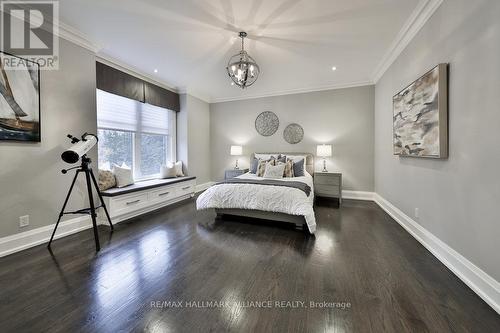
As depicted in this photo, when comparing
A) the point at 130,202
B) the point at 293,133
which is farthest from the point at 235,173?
the point at 130,202

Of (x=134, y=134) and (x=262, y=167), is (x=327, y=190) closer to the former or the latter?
(x=262, y=167)

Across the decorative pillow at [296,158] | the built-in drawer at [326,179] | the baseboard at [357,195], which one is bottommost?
the baseboard at [357,195]

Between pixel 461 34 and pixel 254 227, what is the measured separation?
3.06 meters

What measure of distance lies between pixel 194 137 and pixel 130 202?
2525 millimetres

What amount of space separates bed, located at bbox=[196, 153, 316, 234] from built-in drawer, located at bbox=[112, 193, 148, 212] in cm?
112

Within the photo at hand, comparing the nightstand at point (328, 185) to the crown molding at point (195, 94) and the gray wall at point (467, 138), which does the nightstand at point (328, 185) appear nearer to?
the gray wall at point (467, 138)

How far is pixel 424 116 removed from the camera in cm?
236

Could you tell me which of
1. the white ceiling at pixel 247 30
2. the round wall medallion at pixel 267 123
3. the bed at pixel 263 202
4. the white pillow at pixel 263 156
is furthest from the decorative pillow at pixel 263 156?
the white ceiling at pixel 247 30

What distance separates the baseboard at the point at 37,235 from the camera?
88.8 inches

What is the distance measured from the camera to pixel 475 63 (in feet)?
5.46

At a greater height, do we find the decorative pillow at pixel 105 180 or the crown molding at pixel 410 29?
the crown molding at pixel 410 29

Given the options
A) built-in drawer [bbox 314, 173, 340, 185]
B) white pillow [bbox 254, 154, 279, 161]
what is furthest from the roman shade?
built-in drawer [bbox 314, 173, 340, 185]

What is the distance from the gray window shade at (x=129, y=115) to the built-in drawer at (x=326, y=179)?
12.2 ft

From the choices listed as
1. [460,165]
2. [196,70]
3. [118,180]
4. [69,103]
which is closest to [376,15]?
[460,165]
